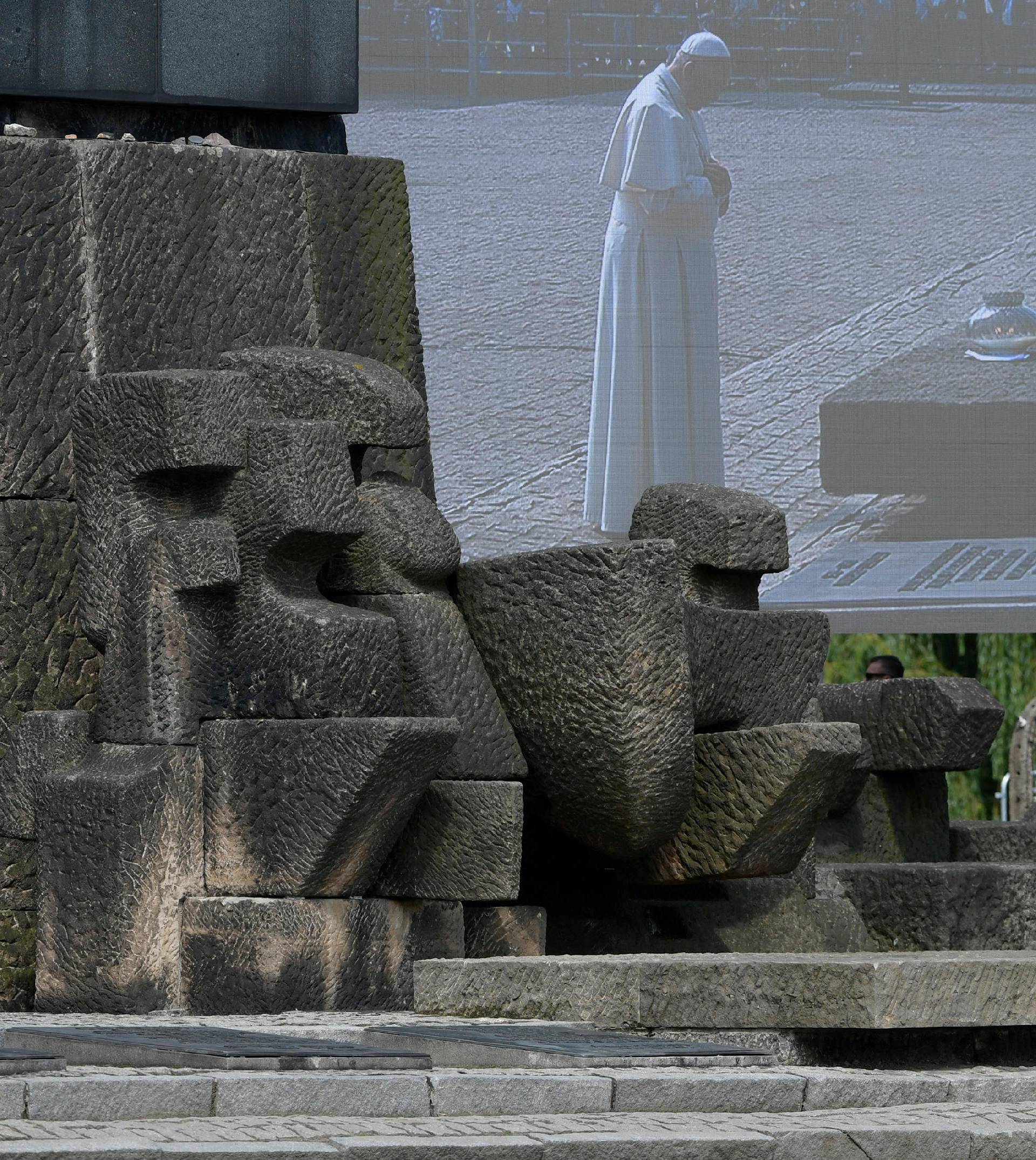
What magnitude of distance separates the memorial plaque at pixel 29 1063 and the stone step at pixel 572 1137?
9.1 inches

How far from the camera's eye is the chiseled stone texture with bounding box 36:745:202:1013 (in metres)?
5.84

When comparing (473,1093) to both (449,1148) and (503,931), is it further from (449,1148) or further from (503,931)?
(503,931)

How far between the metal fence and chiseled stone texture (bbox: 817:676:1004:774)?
13.1 ft

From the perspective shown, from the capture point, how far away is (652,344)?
11133mm

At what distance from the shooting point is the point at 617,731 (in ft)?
20.2

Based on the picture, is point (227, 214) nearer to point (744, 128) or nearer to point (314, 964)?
point (314, 964)

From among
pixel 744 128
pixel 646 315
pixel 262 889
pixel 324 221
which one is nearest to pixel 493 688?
pixel 262 889

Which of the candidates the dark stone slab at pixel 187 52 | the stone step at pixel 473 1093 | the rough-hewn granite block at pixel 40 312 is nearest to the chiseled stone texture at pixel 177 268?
the rough-hewn granite block at pixel 40 312

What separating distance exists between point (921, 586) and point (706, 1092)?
738cm

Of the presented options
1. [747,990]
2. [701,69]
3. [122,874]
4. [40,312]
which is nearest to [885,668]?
[701,69]

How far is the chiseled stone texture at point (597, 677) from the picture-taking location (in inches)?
241

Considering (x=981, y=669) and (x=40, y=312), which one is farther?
(x=981, y=669)

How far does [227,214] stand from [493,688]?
1.53 metres

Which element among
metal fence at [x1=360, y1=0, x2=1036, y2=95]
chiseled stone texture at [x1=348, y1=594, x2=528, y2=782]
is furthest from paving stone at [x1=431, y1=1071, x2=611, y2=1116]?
metal fence at [x1=360, y1=0, x2=1036, y2=95]
